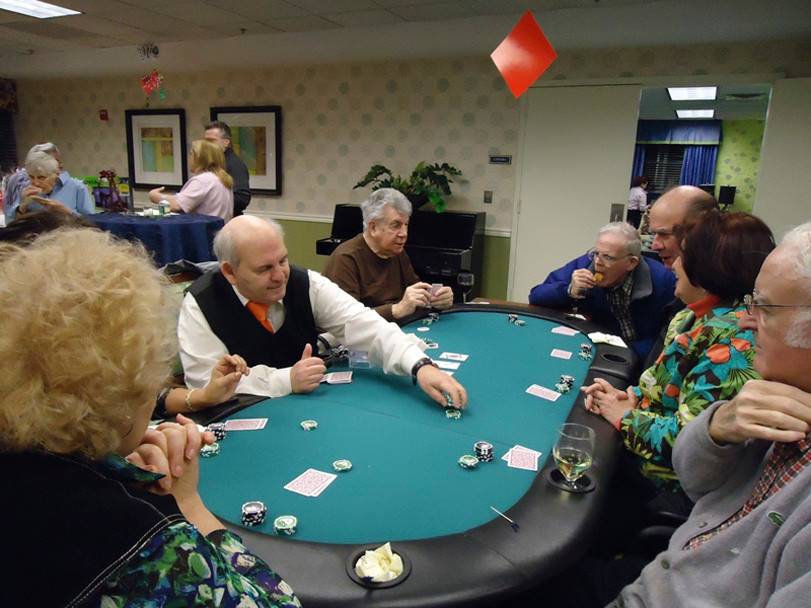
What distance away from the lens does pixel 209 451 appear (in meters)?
1.29

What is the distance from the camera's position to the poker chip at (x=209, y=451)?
1.28 meters

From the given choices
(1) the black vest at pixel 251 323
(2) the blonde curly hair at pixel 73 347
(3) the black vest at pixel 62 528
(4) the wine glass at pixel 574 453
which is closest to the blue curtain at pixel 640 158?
(1) the black vest at pixel 251 323

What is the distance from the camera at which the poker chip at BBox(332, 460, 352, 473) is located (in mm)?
1225

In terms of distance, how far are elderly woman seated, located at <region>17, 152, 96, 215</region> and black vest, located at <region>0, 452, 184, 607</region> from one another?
4.24m

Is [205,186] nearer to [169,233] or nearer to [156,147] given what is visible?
[169,233]

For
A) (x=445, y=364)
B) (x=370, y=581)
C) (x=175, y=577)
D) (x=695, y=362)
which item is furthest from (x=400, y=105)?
(x=175, y=577)

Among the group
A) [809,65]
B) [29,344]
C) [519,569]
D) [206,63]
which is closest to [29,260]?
[29,344]

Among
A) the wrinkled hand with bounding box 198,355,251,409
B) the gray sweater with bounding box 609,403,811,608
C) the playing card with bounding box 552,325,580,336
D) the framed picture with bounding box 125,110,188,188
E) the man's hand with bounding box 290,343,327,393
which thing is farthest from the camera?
the framed picture with bounding box 125,110,188,188

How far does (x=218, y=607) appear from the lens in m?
0.64

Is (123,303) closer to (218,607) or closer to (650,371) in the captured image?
(218,607)

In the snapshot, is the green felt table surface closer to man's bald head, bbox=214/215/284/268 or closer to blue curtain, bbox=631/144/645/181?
man's bald head, bbox=214/215/284/268

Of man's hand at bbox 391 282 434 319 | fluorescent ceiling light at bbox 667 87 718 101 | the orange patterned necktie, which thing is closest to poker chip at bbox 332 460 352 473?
the orange patterned necktie

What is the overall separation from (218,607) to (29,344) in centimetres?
38

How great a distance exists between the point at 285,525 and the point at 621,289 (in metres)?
2.29
